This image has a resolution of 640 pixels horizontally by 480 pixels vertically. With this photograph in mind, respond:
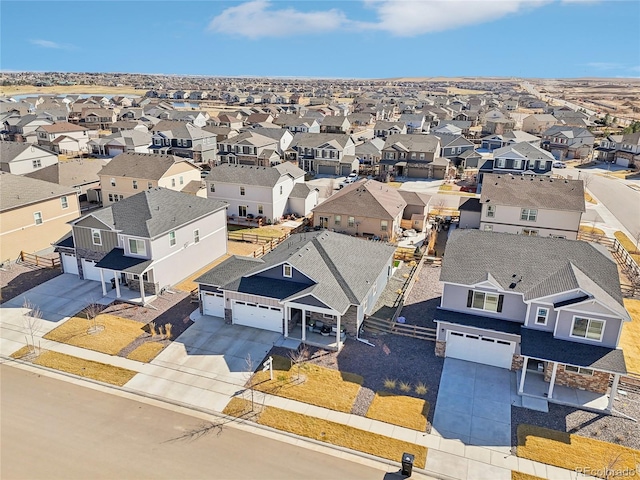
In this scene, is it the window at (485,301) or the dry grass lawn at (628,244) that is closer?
the window at (485,301)

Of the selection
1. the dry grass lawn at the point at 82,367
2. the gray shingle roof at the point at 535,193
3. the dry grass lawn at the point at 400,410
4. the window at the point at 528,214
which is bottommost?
the dry grass lawn at the point at 82,367

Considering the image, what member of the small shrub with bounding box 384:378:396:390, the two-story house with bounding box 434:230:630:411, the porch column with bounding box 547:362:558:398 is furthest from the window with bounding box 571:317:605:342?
the small shrub with bounding box 384:378:396:390

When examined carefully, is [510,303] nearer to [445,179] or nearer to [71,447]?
[71,447]

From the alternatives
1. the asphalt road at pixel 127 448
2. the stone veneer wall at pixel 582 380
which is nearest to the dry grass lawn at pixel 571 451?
the stone veneer wall at pixel 582 380

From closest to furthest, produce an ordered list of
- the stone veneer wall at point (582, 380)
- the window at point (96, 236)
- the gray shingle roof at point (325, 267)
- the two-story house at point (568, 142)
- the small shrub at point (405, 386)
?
the stone veneer wall at point (582, 380)
the small shrub at point (405, 386)
the gray shingle roof at point (325, 267)
the window at point (96, 236)
the two-story house at point (568, 142)

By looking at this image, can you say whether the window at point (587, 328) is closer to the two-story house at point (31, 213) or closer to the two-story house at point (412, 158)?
the two-story house at point (31, 213)

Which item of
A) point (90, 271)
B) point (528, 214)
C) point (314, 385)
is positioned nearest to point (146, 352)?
point (314, 385)

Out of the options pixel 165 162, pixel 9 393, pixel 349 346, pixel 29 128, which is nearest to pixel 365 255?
pixel 349 346
